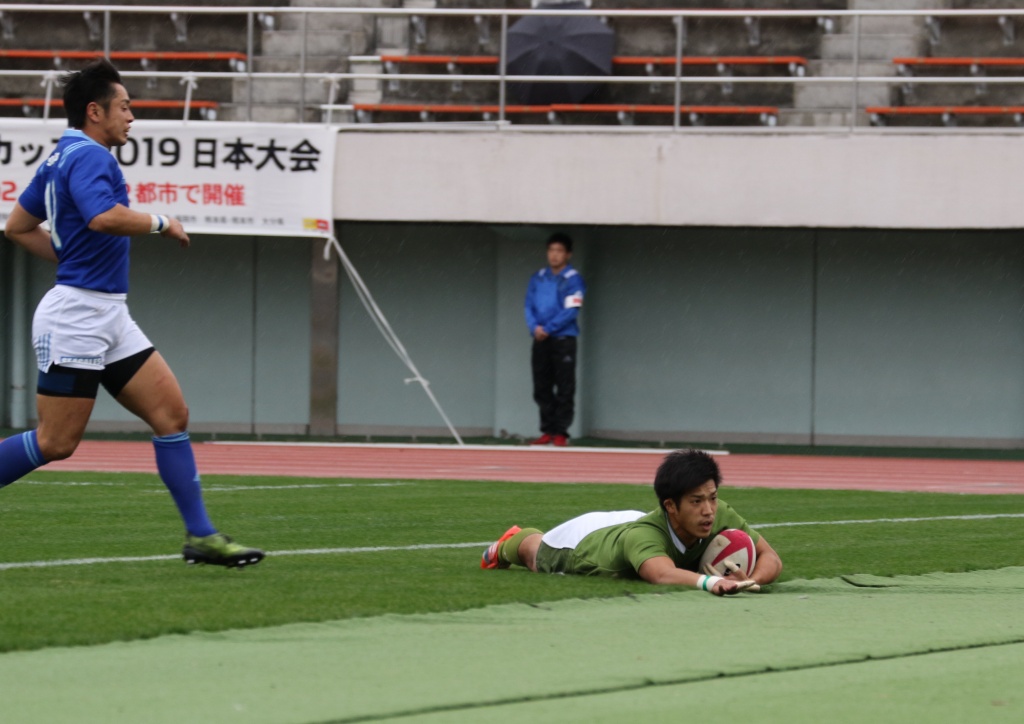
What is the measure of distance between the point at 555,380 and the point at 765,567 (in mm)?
12182

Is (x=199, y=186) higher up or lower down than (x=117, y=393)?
higher up

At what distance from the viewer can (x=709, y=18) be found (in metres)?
21.6

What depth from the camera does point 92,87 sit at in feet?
22.8

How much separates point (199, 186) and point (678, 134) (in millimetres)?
5298

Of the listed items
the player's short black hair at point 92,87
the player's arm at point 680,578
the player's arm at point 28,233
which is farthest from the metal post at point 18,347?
the player's arm at point 680,578

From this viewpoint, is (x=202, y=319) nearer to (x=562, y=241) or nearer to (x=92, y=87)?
(x=562, y=241)

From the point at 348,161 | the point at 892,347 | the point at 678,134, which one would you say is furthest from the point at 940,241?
the point at 348,161

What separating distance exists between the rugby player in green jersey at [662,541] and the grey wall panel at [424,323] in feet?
42.9

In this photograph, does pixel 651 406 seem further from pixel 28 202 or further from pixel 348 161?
pixel 28 202

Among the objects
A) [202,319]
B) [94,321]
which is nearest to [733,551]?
[94,321]

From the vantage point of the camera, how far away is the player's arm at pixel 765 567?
258 inches

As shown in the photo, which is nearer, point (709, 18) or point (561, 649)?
point (561, 649)

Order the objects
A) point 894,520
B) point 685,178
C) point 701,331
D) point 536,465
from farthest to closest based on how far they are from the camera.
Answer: point 701,331 → point 685,178 → point 536,465 → point 894,520

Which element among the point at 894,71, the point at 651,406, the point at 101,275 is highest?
the point at 894,71
